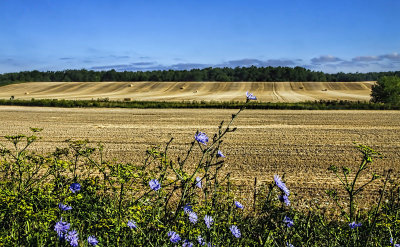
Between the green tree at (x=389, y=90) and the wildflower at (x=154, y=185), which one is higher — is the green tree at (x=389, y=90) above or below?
above

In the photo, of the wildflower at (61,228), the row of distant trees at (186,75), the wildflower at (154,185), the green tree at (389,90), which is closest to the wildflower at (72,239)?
the wildflower at (61,228)

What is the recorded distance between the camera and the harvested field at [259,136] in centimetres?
1191

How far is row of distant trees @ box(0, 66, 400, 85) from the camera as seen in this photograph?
3789 inches

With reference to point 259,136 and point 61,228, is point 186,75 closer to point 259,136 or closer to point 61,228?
point 259,136

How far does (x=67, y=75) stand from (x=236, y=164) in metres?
102

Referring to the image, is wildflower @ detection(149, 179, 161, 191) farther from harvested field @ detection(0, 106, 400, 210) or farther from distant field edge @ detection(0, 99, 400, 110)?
distant field edge @ detection(0, 99, 400, 110)

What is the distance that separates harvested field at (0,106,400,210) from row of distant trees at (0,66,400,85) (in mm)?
67740

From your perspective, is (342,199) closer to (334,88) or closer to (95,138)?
(95,138)

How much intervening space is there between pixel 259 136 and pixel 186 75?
8191 cm

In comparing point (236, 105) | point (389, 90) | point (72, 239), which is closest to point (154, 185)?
point (72, 239)

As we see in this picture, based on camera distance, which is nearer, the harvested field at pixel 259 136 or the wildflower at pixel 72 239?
the wildflower at pixel 72 239

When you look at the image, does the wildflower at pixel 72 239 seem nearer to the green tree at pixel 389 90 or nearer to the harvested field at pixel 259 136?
the harvested field at pixel 259 136

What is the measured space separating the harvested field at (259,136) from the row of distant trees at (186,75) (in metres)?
67.7

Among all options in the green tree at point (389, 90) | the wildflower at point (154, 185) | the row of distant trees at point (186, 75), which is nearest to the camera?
the wildflower at point (154, 185)
